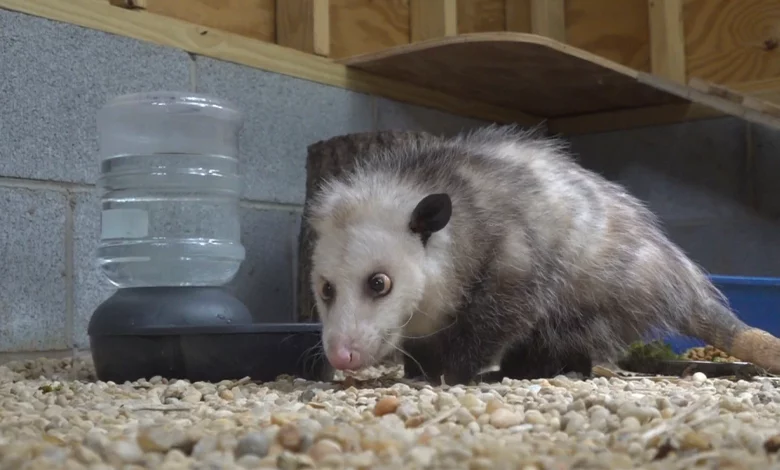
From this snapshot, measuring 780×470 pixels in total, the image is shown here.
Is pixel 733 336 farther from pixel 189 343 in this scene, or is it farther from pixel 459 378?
pixel 189 343

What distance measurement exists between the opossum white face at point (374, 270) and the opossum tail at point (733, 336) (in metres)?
0.92

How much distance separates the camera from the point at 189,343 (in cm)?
246

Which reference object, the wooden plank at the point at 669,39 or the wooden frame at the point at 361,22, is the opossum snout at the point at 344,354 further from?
the wooden plank at the point at 669,39

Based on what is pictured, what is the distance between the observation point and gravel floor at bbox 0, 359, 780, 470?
1.24 meters

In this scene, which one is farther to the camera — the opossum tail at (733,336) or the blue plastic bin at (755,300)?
the blue plastic bin at (755,300)

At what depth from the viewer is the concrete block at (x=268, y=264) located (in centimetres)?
353

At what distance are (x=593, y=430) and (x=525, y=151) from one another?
4.43 feet

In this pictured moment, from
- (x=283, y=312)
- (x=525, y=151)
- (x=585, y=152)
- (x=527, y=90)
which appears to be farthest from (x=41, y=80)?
(x=585, y=152)

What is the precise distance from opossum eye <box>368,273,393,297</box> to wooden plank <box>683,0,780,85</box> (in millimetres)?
2540

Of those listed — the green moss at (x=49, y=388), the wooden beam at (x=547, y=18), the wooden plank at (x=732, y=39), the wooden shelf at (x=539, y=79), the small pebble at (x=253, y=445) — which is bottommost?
the green moss at (x=49, y=388)

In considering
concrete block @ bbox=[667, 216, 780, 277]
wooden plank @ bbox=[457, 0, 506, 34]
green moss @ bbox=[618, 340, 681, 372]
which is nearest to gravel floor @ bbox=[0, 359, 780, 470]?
green moss @ bbox=[618, 340, 681, 372]

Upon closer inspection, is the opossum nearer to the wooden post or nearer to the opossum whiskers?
the opossum whiskers

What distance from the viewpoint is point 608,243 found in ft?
8.74

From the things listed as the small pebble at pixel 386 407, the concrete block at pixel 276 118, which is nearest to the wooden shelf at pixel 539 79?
the concrete block at pixel 276 118
